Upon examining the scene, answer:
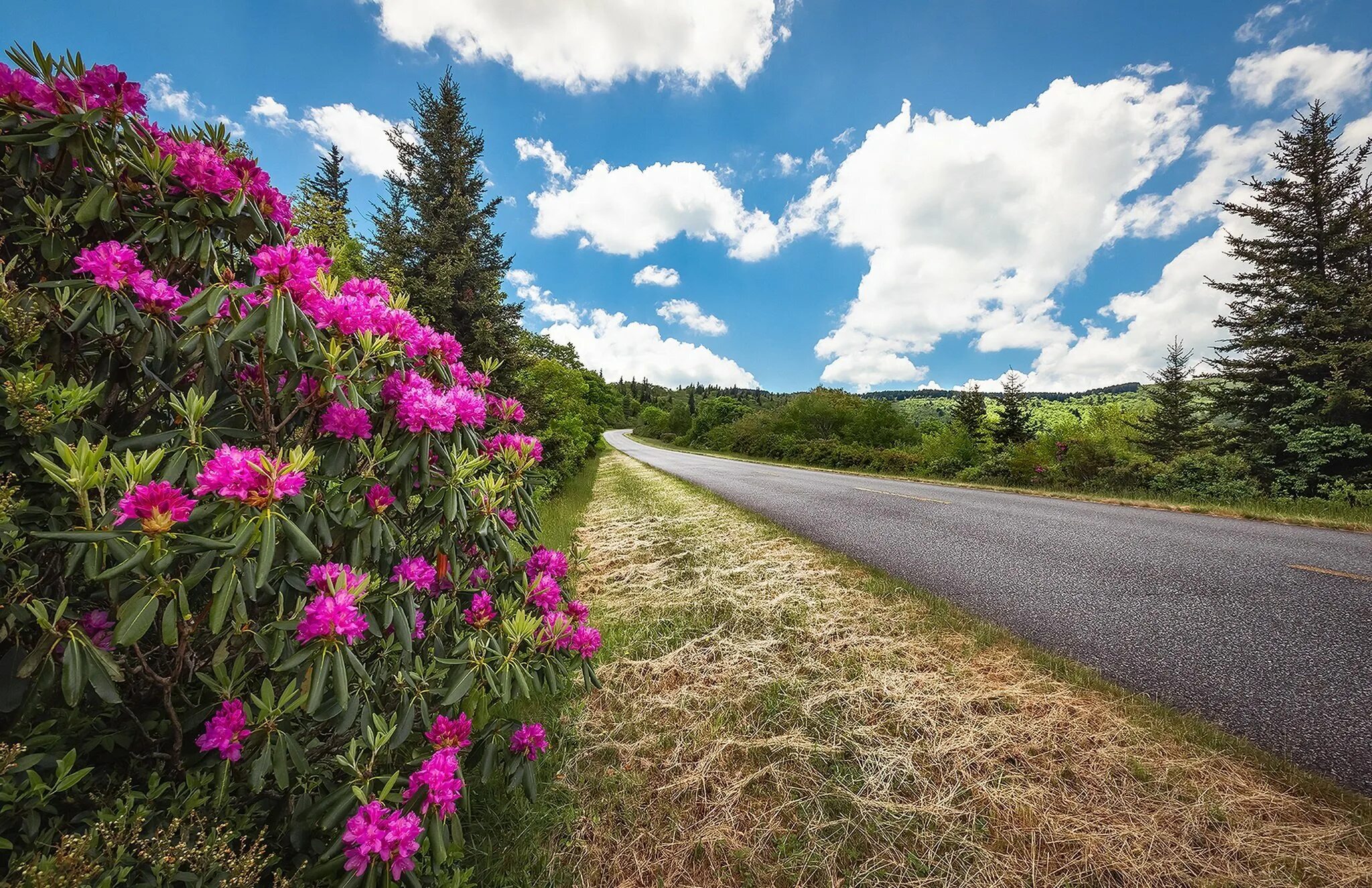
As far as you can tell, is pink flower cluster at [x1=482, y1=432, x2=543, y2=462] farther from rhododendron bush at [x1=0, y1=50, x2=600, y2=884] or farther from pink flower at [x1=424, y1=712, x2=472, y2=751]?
pink flower at [x1=424, y1=712, x2=472, y2=751]

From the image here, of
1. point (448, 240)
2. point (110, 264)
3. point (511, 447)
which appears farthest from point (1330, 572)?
Answer: point (448, 240)

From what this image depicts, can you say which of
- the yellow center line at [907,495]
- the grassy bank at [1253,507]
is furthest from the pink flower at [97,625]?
the grassy bank at [1253,507]

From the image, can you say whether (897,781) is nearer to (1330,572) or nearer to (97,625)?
(97,625)

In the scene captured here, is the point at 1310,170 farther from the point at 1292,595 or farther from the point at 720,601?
the point at 720,601

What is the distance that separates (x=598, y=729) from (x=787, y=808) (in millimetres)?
1050

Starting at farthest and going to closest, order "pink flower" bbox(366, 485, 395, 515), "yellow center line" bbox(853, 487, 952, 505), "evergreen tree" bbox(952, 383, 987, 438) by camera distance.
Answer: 1. "evergreen tree" bbox(952, 383, 987, 438)
2. "yellow center line" bbox(853, 487, 952, 505)
3. "pink flower" bbox(366, 485, 395, 515)

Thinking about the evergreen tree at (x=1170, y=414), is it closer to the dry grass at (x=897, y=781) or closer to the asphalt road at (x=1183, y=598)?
the asphalt road at (x=1183, y=598)

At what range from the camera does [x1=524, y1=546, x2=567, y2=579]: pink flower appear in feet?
7.04

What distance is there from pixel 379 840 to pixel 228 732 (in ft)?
1.54

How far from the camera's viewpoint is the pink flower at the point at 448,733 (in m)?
1.44

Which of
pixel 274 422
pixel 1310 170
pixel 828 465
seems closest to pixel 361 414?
pixel 274 422

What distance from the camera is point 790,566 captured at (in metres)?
4.89

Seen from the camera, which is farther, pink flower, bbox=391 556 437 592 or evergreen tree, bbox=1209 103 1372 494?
evergreen tree, bbox=1209 103 1372 494

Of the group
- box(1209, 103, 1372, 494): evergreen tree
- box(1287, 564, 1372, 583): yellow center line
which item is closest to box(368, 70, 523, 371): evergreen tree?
box(1287, 564, 1372, 583): yellow center line
